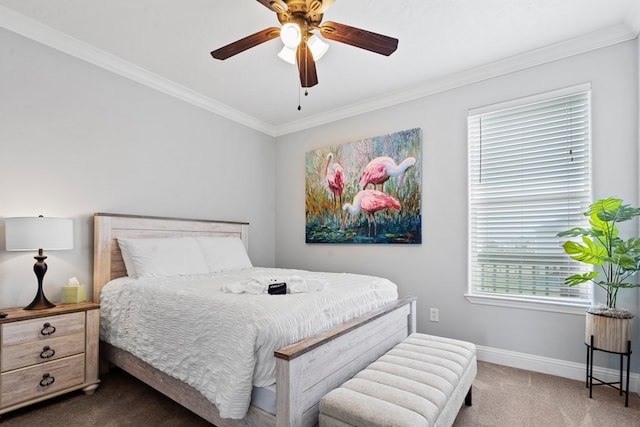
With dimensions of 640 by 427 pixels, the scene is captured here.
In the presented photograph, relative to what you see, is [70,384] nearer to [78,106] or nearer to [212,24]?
[78,106]

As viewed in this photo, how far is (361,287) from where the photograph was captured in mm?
2322

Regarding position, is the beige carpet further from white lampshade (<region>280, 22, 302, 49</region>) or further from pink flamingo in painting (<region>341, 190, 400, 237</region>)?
white lampshade (<region>280, 22, 302, 49</region>)

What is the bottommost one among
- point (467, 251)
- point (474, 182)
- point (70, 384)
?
point (70, 384)

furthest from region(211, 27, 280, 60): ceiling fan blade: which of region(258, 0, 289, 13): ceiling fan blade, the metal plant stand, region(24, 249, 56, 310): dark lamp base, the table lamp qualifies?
the metal plant stand

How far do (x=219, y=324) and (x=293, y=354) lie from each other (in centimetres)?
48

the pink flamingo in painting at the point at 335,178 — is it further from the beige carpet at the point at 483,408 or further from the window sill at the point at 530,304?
the beige carpet at the point at 483,408

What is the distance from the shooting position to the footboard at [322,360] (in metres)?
1.42

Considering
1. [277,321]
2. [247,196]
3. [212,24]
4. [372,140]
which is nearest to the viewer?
[277,321]

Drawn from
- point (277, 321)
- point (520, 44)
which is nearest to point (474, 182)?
point (520, 44)

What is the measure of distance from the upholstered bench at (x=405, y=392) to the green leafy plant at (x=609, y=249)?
1.17 meters

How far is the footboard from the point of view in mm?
1421

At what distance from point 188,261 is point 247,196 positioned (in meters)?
1.48

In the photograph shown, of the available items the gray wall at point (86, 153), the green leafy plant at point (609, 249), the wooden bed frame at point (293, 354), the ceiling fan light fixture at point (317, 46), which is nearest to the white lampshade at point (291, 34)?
the ceiling fan light fixture at point (317, 46)

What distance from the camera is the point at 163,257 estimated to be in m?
2.83
